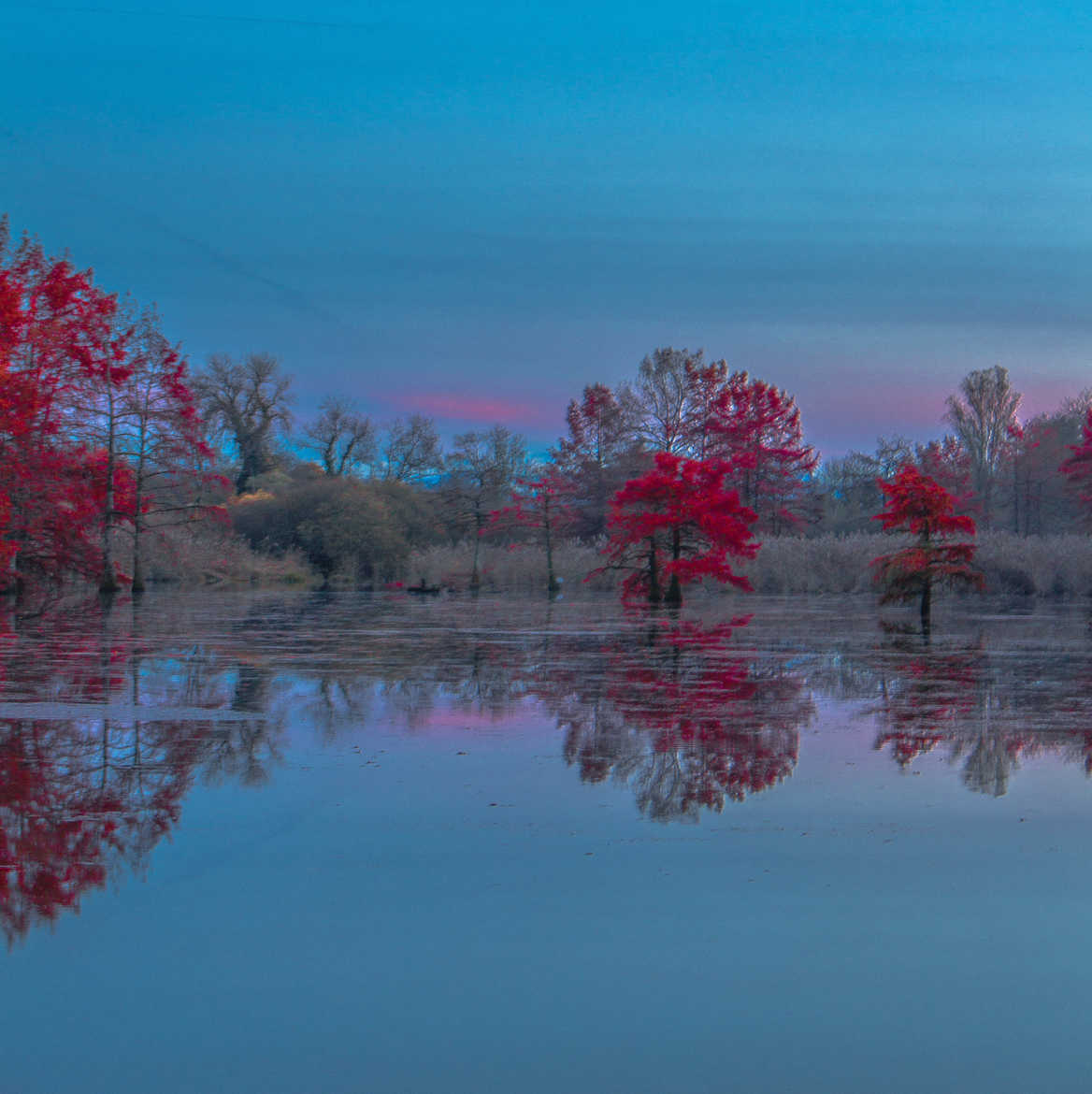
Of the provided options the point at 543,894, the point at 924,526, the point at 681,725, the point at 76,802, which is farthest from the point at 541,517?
the point at 543,894

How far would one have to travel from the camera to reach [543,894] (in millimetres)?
4527

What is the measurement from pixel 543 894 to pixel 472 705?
17.7 feet

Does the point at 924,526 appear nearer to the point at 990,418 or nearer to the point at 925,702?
the point at 925,702

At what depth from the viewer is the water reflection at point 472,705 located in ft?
19.6

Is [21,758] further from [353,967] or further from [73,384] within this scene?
[73,384]

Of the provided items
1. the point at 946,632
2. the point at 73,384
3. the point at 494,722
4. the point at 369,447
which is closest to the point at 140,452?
the point at 73,384

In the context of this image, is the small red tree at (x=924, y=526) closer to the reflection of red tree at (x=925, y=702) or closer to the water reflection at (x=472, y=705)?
the water reflection at (x=472, y=705)

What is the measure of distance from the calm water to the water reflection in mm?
51

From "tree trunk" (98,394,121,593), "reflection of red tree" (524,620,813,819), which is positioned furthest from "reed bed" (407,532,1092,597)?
"reflection of red tree" (524,620,813,819)

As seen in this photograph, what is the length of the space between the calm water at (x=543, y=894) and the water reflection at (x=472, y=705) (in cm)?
5

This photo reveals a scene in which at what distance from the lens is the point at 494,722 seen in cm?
893

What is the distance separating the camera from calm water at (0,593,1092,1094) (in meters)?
3.21

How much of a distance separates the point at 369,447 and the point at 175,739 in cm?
6357

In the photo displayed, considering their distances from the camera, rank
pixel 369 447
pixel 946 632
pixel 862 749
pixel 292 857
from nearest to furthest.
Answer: pixel 292 857
pixel 862 749
pixel 946 632
pixel 369 447
